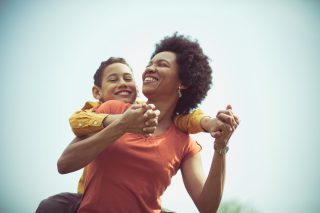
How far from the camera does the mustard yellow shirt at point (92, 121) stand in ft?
7.91

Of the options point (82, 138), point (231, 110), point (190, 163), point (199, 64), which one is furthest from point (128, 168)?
point (199, 64)

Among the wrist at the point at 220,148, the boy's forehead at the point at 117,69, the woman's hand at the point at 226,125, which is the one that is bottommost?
the wrist at the point at 220,148

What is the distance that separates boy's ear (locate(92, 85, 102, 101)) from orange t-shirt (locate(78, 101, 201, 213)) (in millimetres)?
1001

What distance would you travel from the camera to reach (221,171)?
2490 millimetres

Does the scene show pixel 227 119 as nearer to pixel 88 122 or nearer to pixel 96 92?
pixel 88 122

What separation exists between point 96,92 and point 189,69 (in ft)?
3.76

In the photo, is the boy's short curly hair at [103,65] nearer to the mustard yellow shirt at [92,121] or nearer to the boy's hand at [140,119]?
the mustard yellow shirt at [92,121]

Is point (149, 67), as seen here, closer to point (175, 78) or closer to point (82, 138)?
point (175, 78)

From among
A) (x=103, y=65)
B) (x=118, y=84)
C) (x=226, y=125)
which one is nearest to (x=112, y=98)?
(x=118, y=84)

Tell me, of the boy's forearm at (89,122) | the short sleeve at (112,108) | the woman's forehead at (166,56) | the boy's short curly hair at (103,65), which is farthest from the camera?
the boy's short curly hair at (103,65)

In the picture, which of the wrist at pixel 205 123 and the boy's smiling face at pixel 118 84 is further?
the boy's smiling face at pixel 118 84

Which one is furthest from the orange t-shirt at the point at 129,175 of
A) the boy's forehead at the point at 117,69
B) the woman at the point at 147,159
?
the boy's forehead at the point at 117,69

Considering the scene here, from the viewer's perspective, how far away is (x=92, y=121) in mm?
2424

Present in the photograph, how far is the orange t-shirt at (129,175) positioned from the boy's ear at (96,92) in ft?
3.29
